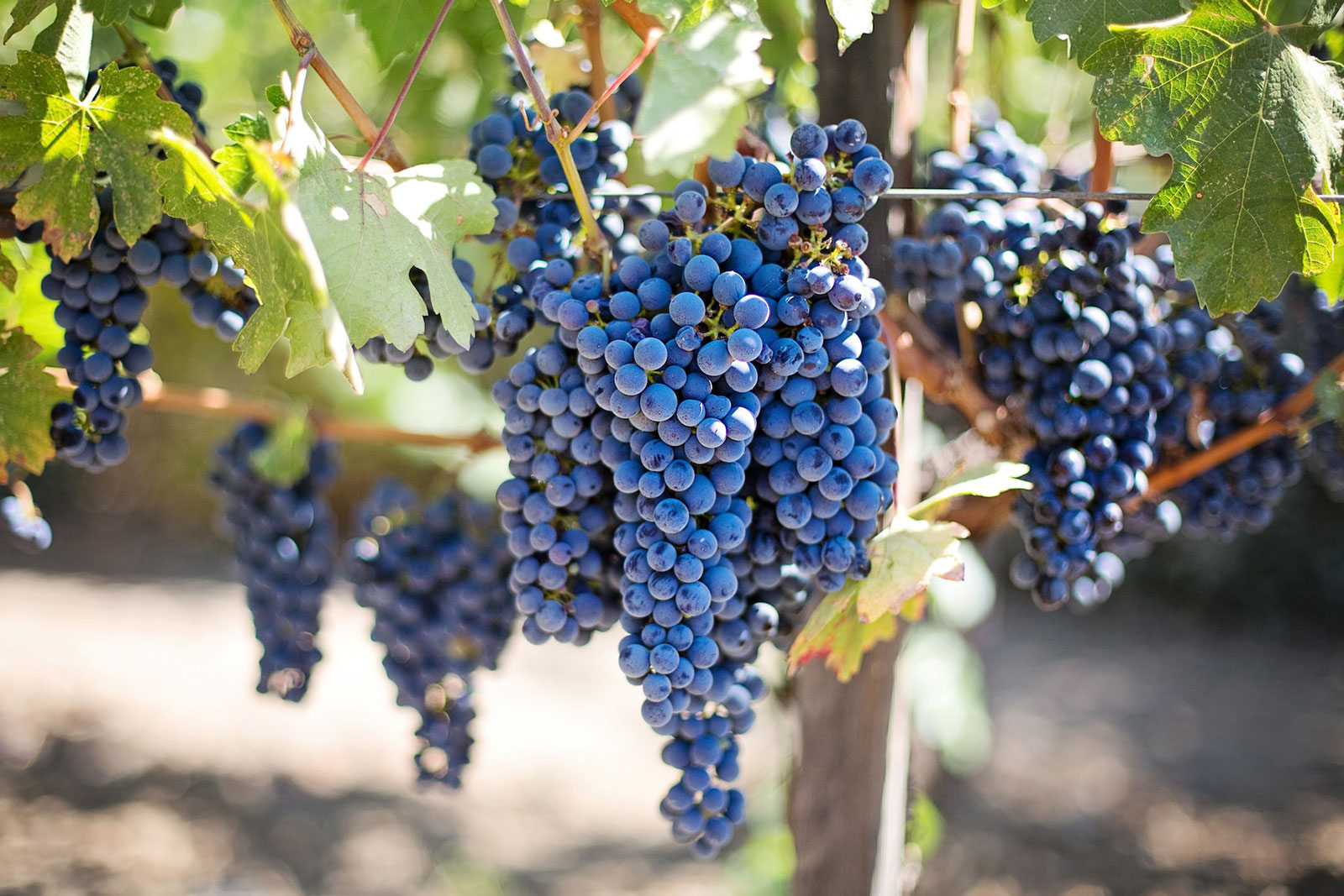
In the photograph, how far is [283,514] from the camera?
1523 mm

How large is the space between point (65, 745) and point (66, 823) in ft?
1.78

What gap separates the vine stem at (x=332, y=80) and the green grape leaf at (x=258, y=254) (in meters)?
0.14

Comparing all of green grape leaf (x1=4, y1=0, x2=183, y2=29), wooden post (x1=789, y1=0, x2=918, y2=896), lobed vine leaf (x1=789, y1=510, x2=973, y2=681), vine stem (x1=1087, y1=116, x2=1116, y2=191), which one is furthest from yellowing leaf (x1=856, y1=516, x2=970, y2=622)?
green grape leaf (x1=4, y1=0, x2=183, y2=29)

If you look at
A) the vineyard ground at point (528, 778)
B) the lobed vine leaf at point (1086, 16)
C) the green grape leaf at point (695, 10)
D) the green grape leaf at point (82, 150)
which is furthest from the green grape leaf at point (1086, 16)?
the vineyard ground at point (528, 778)

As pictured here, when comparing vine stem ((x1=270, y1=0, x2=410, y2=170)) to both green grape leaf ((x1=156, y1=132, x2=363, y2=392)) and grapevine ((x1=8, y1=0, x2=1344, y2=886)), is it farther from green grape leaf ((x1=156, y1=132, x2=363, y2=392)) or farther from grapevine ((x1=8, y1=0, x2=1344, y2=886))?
green grape leaf ((x1=156, y1=132, x2=363, y2=392))

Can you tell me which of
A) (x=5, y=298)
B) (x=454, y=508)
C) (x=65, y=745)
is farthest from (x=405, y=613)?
(x=65, y=745)

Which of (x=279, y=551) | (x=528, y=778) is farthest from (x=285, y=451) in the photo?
(x=528, y=778)

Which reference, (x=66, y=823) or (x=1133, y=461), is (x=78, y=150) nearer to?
(x=1133, y=461)

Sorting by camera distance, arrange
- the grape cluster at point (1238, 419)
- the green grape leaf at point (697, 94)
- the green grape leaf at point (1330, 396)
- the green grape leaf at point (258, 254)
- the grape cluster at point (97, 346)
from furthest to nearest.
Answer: the grape cluster at point (1238, 419)
the green grape leaf at point (1330, 396)
the grape cluster at point (97, 346)
the green grape leaf at point (258, 254)
the green grape leaf at point (697, 94)

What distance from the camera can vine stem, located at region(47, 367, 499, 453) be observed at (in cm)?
131

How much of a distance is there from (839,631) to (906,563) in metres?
0.15

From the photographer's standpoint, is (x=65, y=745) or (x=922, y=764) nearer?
(x=922, y=764)

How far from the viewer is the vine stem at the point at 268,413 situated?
1314 millimetres

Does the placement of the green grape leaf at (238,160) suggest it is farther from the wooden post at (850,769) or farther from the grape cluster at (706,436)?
the wooden post at (850,769)
